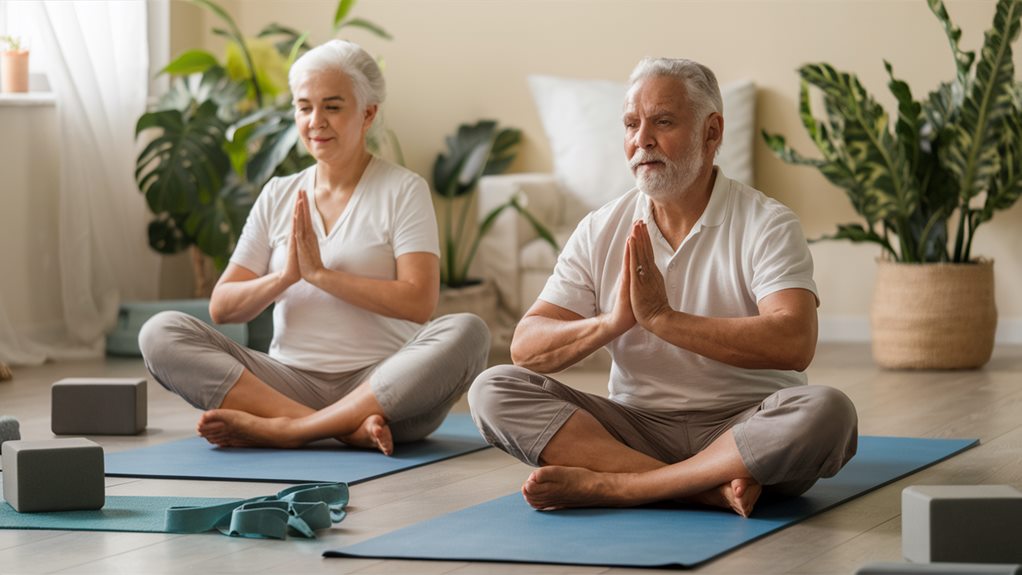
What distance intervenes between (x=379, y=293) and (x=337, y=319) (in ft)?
0.56

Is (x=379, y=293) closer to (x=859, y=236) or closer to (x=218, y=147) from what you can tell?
(x=859, y=236)

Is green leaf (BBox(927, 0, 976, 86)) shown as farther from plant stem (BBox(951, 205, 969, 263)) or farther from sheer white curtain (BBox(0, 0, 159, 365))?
sheer white curtain (BBox(0, 0, 159, 365))

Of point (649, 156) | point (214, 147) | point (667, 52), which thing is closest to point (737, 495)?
point (649, 156)

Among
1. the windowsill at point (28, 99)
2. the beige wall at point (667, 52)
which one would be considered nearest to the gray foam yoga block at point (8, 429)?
the windowsill at point (28, 99)

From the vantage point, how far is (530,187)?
561 cm

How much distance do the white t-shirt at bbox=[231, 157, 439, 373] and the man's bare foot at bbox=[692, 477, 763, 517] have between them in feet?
3.49

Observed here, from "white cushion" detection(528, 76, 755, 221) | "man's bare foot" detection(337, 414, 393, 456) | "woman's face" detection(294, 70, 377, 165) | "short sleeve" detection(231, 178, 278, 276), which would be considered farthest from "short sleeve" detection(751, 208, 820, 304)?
"white cushion" detection(528, 76, 755, 221)

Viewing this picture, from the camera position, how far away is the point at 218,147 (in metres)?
5.52

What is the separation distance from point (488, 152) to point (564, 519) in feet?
12.0

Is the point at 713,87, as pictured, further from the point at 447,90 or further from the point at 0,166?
the point at 447,90

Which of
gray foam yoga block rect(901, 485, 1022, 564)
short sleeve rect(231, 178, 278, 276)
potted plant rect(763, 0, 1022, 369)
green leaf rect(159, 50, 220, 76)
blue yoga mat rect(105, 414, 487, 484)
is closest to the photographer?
gray foam yoga block rect(901, 485, 1022, 564)

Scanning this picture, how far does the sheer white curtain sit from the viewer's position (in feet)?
17.4

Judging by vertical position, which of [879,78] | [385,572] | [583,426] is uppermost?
[879,78]

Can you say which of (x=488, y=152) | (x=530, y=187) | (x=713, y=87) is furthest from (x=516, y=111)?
(x=713, y=87)
